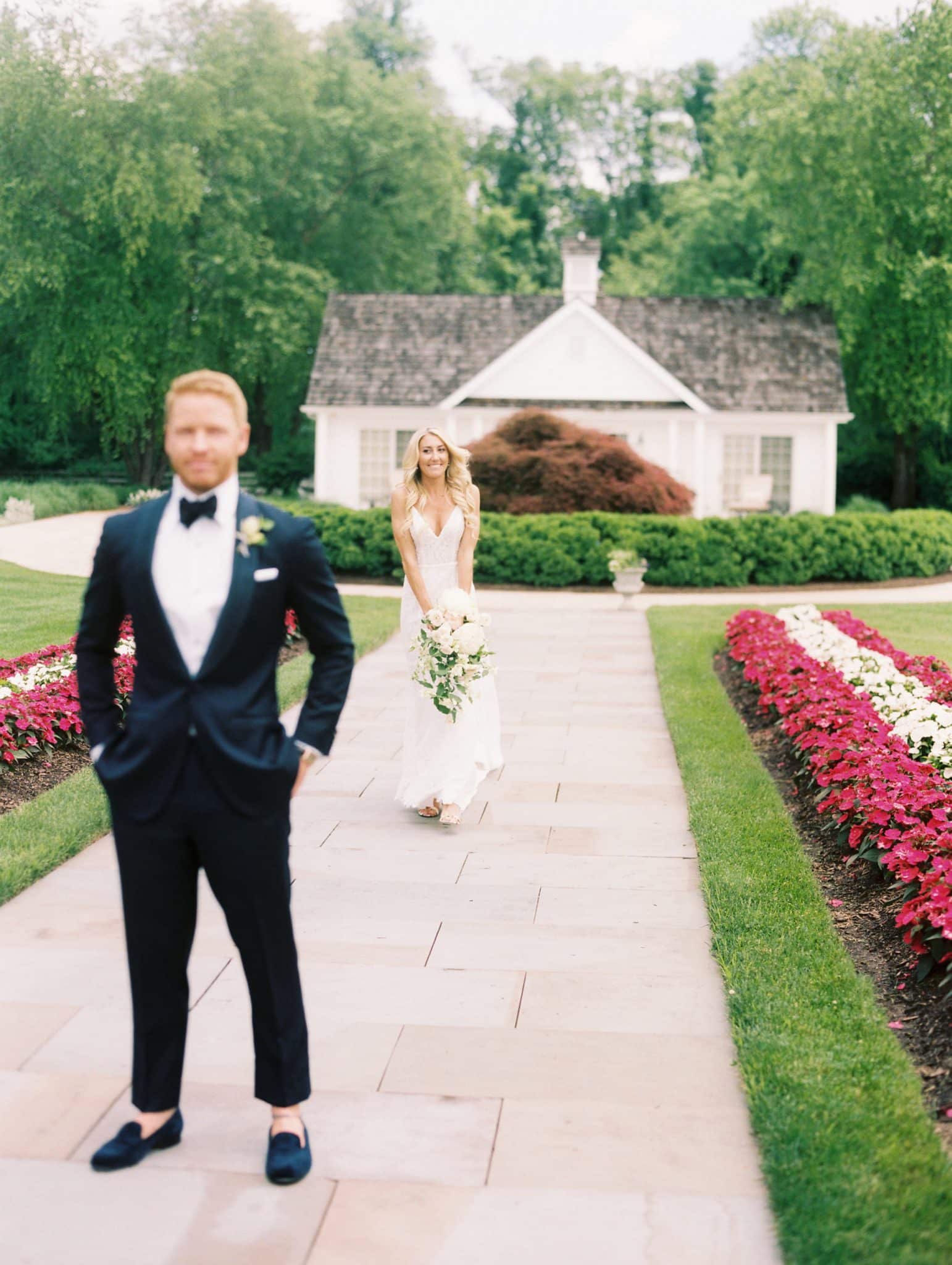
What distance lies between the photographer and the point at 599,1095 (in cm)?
421

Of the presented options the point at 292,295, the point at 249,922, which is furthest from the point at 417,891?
the point at 292,295

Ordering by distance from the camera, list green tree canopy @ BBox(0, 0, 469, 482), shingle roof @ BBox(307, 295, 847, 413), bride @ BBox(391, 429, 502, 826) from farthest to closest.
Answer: green tree canopy @ BBox(0, 0, 469, 482)
shingle roof @ BBox(307, 295, 847, 413)
bride @ BBox(391, 429, 502, 826)

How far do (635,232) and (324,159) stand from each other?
75.1 feet

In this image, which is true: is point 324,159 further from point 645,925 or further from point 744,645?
point 645,925

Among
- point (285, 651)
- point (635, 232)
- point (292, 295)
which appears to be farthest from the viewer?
point (635, 232)

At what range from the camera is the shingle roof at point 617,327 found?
30.4 m

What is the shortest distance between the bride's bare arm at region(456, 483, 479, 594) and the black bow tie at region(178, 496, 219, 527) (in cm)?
398

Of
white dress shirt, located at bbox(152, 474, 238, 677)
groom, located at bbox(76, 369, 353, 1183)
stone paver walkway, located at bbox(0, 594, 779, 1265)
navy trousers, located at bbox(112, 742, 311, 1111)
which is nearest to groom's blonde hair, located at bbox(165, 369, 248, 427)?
groom, located at bbox(76, 369, 353, 1183)

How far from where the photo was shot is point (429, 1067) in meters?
4.40

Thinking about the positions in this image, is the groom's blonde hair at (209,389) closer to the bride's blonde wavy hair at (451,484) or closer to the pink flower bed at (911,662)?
the bride's blonde wavy hair at (451,484)

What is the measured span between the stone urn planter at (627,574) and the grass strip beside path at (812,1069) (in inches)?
445

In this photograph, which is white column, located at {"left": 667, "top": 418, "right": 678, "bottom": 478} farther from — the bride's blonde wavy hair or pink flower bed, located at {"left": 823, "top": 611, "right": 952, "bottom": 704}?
the bride's blonde wavy hair

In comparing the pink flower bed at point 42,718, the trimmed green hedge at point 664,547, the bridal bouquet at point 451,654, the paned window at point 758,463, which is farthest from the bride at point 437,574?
the paned window at point 758,463

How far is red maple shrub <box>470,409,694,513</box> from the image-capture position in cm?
2267
